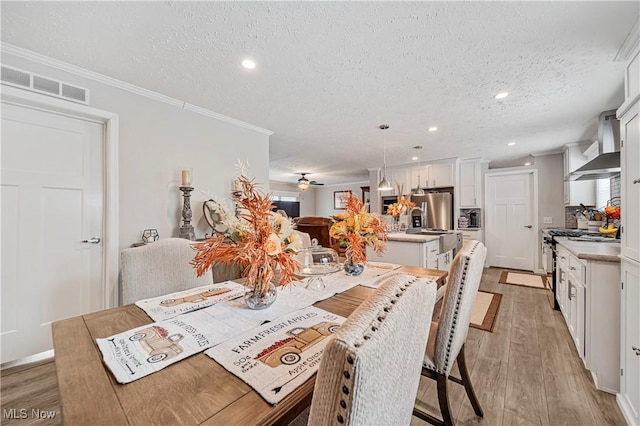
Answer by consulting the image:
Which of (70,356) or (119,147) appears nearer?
(70,356)

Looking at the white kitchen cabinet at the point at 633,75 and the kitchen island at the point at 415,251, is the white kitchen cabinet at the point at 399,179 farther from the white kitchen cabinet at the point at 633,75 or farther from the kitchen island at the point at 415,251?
the white kitchen cabinet at the point at 633,75

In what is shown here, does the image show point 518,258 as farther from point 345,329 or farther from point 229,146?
point 345,329

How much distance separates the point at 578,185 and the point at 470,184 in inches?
63.2

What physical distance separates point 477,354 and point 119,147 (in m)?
3.63

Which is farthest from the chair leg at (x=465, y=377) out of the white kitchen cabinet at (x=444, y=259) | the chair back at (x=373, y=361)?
the white kitchen cabinet at (x=444, y=259)

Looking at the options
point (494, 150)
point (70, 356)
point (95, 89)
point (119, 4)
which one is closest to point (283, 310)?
point (70, 356)

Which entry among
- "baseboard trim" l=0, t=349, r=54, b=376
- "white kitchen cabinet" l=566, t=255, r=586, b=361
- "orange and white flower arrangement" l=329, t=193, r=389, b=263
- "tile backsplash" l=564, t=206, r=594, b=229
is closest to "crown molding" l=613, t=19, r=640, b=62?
"white kitchen cabinet" l=566, t=255, r=586, b=361

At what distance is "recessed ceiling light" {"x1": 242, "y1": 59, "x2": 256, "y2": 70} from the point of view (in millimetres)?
1992

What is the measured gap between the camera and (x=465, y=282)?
113 cm

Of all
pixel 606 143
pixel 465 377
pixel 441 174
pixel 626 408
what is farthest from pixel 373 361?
pixel 441 174

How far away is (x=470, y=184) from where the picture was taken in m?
5.40

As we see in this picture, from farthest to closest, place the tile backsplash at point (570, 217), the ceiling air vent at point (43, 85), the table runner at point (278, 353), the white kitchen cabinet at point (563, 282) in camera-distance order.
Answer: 1. the tile backsplash at point (570, 217)
2. the white kitchen cabinet at point (563, 282)
3. the ceiling air vent at point (43, 85)
4. the table runner at point (278, 353)

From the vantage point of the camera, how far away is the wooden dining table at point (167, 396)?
0.56 m

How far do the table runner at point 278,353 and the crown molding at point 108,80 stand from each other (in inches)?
102
